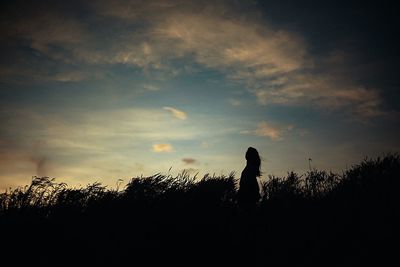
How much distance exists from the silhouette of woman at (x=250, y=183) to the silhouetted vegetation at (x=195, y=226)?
11.0 inches

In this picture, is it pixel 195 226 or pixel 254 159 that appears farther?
pixel 254 159

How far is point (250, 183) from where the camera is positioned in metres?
6.99

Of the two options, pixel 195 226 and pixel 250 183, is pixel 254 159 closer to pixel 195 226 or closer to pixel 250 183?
pixel 250 183

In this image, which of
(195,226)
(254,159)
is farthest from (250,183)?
(195,226)

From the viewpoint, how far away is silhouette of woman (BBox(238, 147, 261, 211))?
6.90 metres

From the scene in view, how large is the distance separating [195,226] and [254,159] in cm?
222

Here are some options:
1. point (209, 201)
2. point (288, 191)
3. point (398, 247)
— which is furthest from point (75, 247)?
point (288, 191)

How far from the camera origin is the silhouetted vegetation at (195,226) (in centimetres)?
477

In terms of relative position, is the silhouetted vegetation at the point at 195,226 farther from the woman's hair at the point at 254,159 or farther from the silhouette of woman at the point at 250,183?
the woman's hair at the point at 254,159

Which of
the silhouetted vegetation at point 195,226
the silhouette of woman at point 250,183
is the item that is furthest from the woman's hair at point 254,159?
the silhouetted vegetation at point 195,226

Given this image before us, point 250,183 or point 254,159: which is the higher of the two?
point 254,159

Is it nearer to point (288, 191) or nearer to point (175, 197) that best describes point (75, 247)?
point (175, 197)

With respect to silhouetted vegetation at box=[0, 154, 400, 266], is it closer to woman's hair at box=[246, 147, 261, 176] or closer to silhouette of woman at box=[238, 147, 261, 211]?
silhouette of woman at box=[238, 147, 261, 211]

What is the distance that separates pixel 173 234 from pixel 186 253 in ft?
1.91
